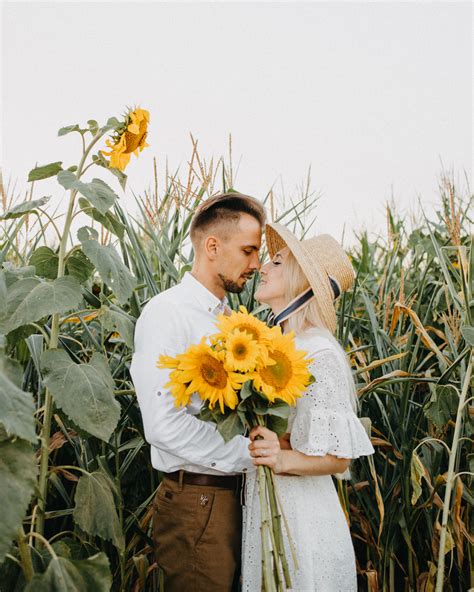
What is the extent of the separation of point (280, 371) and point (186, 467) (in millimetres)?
621

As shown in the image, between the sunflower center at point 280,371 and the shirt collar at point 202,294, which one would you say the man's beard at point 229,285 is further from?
the sunflower center at point 280,371

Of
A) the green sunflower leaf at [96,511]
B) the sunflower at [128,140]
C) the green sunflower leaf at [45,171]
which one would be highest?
the sunflower at [128,140]

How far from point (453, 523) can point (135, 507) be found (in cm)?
116

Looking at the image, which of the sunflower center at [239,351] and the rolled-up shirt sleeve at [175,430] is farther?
the rolled-up shirt sleeve at [175,430]

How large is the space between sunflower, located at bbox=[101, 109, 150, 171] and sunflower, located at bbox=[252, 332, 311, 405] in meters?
0.63

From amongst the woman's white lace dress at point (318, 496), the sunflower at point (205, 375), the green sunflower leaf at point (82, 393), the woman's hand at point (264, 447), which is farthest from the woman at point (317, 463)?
the green sunflower leaf at point (82, 393)

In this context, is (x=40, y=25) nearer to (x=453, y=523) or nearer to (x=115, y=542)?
(x=115, y=542)

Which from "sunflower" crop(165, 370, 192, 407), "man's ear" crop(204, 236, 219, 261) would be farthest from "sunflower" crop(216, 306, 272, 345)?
"man's ear" crop(204, 236, 219, 261)

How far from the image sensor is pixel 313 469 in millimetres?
1792

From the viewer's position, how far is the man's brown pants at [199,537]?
1917mm

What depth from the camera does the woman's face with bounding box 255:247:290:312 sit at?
82.4 inches

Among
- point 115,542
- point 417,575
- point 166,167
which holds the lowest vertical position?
point 417,575

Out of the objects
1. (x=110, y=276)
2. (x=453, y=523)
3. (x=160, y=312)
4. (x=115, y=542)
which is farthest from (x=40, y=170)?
(x=453, y=523)

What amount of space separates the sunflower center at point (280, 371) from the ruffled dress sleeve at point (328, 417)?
32 cm
